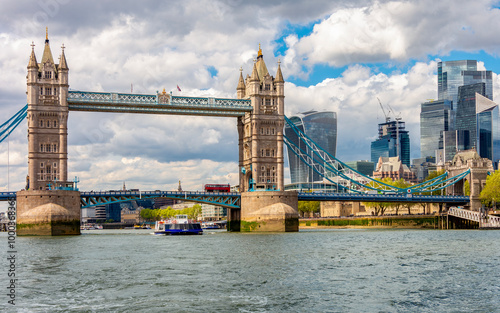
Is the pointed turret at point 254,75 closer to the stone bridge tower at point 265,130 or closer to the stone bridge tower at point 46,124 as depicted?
the stone bridge tower at point 265,130

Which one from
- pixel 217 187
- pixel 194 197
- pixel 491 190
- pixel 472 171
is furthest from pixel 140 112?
pixel 472 171

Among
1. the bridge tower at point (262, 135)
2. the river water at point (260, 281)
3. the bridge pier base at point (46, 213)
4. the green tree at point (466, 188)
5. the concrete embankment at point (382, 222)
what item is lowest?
the concrete embankment at point (382, 222)

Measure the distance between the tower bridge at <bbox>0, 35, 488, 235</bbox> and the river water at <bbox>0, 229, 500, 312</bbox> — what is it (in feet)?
119

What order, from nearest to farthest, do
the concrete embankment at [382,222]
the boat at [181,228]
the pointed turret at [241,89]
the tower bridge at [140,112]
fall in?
the tower bridge at [140,112], the boat at [181,228], the pointed turret at [241,89], the concrete embankment at [382,222]

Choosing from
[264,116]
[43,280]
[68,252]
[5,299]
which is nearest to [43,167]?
[264,116]

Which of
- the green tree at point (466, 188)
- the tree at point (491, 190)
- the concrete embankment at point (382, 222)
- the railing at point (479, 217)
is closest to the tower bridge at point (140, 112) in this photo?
the railing at point (479, 217)

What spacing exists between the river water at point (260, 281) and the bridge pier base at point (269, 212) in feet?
138

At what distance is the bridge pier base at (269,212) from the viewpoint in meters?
97.2

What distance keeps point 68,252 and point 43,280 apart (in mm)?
19436

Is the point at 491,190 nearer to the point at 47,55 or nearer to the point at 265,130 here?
the point at 265,130

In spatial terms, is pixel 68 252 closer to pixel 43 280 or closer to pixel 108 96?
pixel 43 280

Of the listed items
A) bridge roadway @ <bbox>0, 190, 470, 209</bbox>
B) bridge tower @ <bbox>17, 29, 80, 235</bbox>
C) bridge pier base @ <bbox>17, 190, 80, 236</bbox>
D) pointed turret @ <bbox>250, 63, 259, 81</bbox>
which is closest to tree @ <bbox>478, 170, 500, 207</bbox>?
bridge roadway @ <bbox>0, 190, 470, 209</bbox>

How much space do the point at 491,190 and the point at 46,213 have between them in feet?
246

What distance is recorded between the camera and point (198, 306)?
28.9 m
